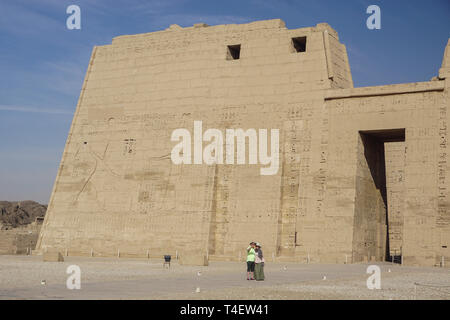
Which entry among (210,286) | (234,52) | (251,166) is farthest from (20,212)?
(210,286)

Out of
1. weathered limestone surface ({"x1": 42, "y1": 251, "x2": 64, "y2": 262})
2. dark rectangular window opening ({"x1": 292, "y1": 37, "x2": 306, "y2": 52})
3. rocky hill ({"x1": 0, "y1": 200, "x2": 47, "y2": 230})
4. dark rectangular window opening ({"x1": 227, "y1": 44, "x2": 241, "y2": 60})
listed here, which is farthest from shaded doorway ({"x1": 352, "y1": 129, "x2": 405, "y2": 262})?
rocky hill ({"x1": 0, "y1": 200, "x2": 47, "y2": 230})

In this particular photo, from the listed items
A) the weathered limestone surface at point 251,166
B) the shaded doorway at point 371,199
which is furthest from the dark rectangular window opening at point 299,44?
the shaded doorway at point 371,199

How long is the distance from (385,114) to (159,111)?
956cm

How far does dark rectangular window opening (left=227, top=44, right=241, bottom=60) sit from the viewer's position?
2781 centimetres

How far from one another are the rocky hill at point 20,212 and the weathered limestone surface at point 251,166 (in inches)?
1144

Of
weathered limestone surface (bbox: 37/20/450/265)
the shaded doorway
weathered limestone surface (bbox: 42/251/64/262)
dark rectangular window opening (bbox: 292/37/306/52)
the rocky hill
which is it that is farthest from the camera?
the rocky hill

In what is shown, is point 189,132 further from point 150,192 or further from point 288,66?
point 288,66

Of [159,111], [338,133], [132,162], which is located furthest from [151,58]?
[338,133]

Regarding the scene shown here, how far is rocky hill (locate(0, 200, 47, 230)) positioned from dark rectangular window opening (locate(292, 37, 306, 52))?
3583 centimetres

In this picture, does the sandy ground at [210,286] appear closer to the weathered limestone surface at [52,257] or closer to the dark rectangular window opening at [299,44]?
the weathered limestone surface at [52,257]

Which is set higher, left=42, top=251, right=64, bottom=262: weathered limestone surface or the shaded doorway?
the shaded doorway

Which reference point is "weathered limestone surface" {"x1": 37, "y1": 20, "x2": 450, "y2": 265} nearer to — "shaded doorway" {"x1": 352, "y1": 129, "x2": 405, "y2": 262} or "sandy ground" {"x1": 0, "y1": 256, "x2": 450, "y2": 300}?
"shaded doorway" {"x1": 352, "y1": 129, "x2": 405, "y2": 262}

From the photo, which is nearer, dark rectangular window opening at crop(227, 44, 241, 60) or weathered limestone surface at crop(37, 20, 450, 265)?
weathered limestone surface at crop(37, 20, 450, 265)

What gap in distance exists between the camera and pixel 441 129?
75.3 feet
